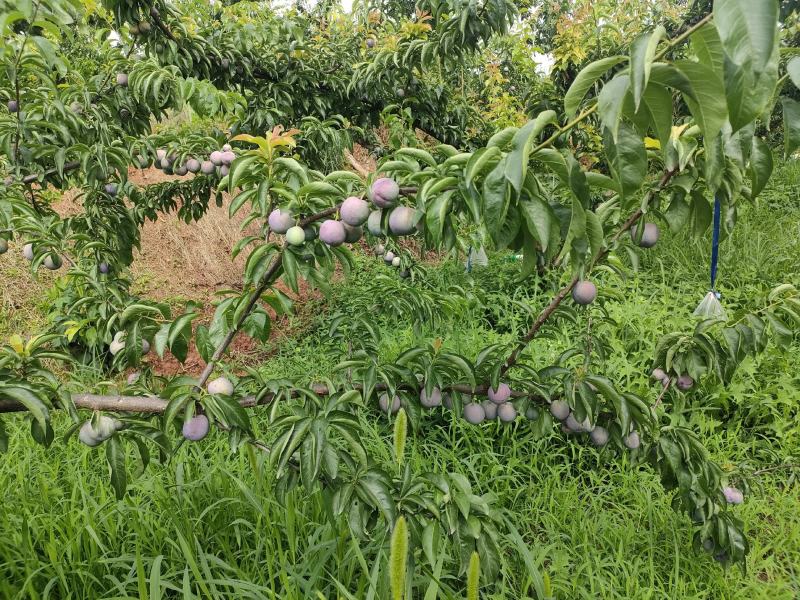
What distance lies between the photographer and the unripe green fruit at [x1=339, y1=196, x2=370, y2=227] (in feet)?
2.84

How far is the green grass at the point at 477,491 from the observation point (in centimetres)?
142

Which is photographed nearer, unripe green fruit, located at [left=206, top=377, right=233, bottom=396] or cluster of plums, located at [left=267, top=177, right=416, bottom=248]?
cluster of plums, located at [left=267, top=177, right=416, bottom=248]

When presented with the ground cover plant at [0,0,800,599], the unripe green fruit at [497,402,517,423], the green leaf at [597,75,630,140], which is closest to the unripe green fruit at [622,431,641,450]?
the ground cover plant at [0,0,800,599]

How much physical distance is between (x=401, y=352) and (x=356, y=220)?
1058 millimetres

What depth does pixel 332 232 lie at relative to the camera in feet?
2.89

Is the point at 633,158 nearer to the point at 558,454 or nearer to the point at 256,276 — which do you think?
the point at 256,276

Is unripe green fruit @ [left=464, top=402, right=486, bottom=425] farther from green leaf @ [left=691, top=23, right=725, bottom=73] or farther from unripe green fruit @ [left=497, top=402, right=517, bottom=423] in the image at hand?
green leaf @ [left=691, top=23, right=725, bottom=73]

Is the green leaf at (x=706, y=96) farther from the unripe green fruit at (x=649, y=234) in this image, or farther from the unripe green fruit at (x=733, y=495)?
the unripe green fruit at (x=733, y=495)

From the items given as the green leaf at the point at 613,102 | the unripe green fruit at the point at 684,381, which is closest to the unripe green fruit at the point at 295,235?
the green leaf at the point at 613,102

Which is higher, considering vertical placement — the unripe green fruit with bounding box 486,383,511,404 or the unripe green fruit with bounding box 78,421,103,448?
the unripe green fruit with bounding box 78,421,103,448

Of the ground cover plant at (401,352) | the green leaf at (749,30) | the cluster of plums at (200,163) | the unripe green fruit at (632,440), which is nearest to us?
the green leaf at (749,30)

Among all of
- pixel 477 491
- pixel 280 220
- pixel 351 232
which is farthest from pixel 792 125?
pixel 477 491

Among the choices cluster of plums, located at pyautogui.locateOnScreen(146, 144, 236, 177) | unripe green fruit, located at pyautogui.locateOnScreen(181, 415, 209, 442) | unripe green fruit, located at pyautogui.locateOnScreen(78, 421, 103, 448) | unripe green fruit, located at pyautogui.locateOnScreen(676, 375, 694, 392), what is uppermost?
cluster of plums, located at pyautogui.locateOnScreen(146, 144, 236, 177)

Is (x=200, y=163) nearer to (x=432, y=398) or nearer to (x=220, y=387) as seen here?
(x=220, y=387)
